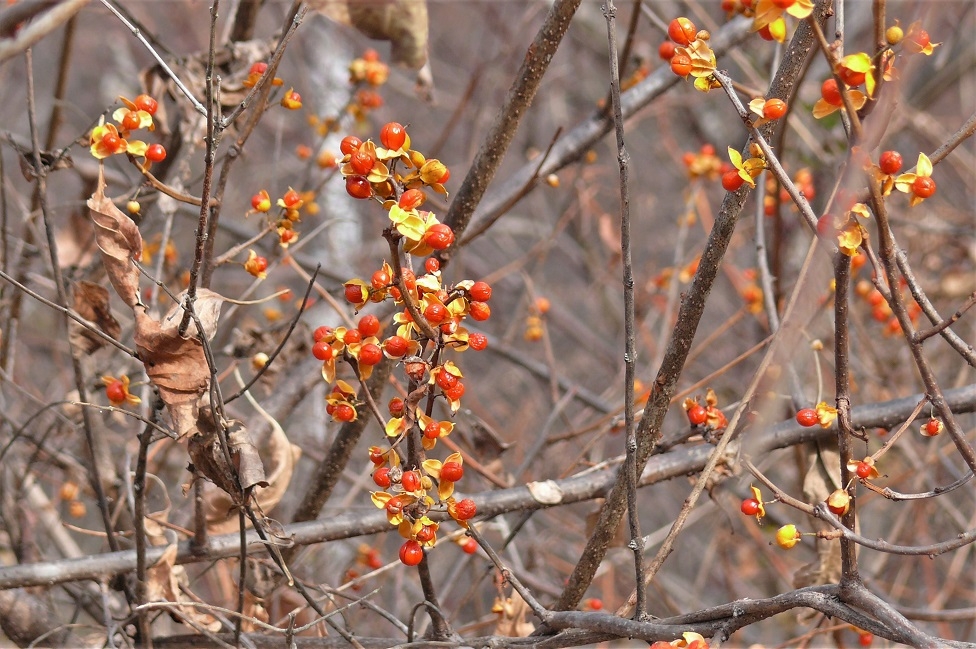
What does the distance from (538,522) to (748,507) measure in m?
2.33

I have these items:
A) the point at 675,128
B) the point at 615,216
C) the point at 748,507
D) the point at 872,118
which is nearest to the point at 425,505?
the point at 748,507

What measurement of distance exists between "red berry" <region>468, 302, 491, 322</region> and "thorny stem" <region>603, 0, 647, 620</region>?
162mm

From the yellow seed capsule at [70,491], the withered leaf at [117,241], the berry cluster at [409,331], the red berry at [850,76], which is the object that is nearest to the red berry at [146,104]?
the withered leaf at [117,241]

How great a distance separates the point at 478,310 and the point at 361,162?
0.21 m

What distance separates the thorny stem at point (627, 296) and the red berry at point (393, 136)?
0.23m

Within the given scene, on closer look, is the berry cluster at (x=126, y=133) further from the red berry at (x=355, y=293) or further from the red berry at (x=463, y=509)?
the red berry at (x=463, y=509)

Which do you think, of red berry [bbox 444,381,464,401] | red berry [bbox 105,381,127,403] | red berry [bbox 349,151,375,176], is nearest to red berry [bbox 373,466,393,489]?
red berry [bbox 444,381,464,401]

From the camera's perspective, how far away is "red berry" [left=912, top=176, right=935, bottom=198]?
2.76 feet

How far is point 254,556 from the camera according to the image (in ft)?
4.79

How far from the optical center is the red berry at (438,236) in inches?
35.5

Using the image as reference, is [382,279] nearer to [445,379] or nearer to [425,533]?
[445,379]

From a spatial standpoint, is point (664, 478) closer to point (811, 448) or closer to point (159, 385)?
point (811, 448)

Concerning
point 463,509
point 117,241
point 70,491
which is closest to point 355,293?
point 463,509

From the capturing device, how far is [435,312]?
36.2 inches
